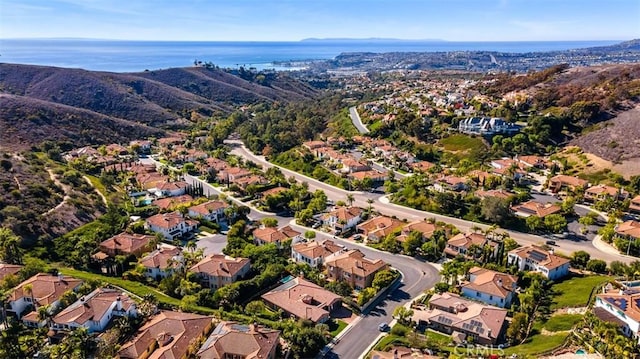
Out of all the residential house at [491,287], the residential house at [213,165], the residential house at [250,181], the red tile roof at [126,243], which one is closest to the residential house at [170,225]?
the red tile roof at [126,243]

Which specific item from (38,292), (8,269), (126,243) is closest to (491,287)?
(126,243)

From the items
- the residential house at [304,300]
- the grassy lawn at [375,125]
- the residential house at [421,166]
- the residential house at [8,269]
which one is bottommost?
the residential house at [421,166]

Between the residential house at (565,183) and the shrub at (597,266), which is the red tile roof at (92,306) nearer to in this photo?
the shrub at (597,266)

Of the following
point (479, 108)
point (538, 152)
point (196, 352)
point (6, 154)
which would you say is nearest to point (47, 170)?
point (6, 154)

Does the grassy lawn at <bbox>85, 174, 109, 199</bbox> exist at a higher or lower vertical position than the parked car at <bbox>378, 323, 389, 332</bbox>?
higher

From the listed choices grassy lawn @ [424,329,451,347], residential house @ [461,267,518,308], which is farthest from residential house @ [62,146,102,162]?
grassy lawn @ [424,329,451,347]

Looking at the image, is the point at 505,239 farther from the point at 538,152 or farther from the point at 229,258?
the point at 538,152

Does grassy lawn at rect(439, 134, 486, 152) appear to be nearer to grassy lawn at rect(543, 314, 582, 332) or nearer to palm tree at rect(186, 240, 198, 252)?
grassy lawn at rect(543, 314, 582, 332)

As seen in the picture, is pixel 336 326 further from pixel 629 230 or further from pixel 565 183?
Result: pixel 565 183
